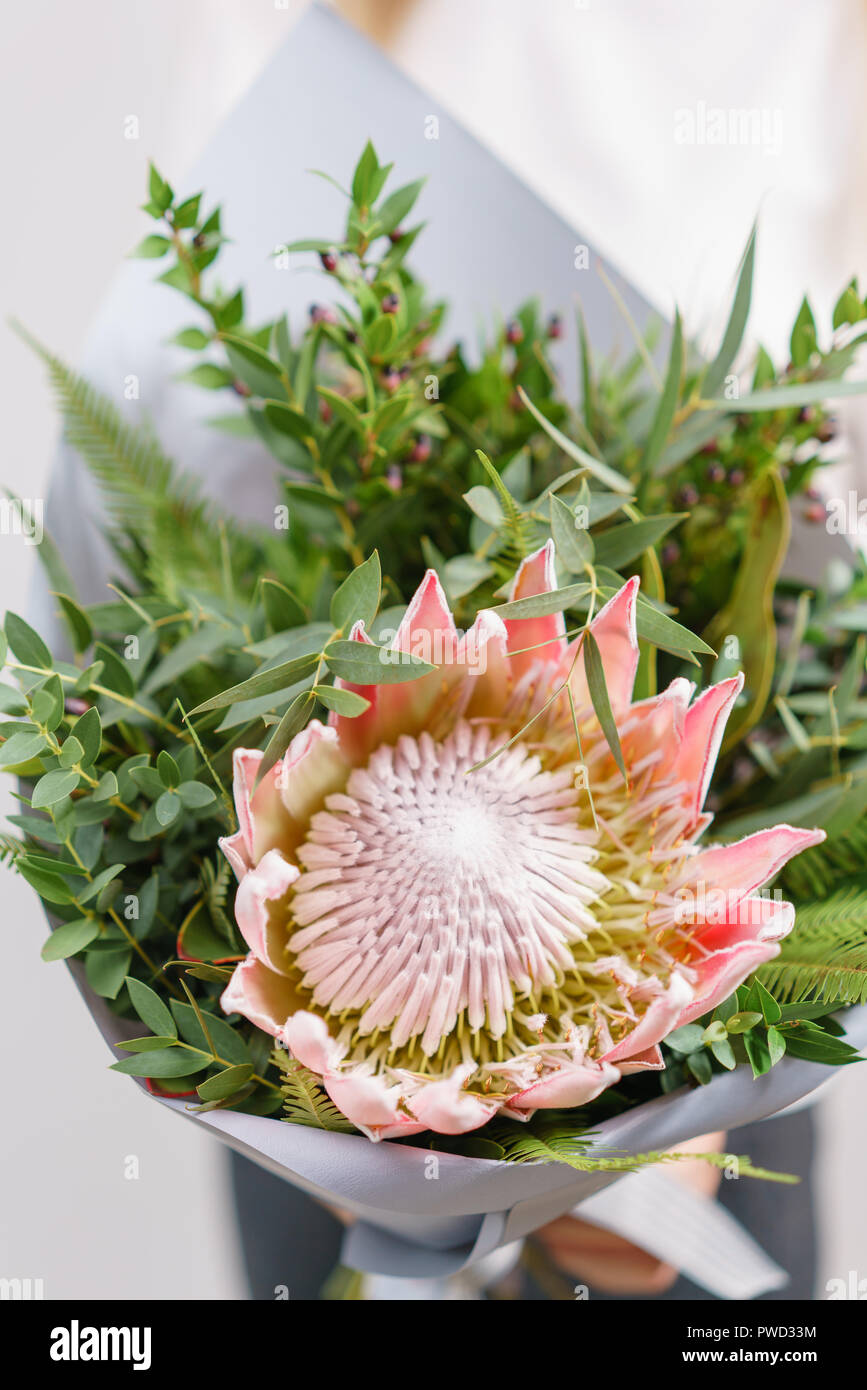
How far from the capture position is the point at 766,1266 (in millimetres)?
820

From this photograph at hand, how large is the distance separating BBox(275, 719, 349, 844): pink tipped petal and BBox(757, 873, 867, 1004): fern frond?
0.21m

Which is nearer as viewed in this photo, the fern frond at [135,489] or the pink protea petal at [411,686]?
the pink protea petal at [411,686]

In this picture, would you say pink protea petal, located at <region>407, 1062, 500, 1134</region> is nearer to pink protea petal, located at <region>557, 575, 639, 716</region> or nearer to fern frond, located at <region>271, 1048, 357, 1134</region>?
fern frond, located at <region>271, 1048, 357, 1134</region>

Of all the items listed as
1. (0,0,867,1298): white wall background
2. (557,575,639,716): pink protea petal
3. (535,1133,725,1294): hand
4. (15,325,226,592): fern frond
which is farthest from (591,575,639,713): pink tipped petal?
(0,0,867,1298): white wall background

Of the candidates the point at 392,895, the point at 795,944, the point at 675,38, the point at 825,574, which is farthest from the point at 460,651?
the point at 675,38

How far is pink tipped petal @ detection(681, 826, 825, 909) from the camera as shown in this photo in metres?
0.42

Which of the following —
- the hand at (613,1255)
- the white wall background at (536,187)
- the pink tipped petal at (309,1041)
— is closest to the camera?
the pink tipped petal at (309,1041)

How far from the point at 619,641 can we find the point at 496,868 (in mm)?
111

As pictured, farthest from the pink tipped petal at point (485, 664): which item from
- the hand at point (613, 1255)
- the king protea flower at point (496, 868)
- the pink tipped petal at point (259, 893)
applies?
the hand at point (613, 1255)

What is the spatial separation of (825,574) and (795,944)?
264 mm

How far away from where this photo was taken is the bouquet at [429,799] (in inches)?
16.7

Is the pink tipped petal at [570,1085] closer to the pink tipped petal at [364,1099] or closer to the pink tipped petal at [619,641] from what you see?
the pink tipped petal at [364,1099]

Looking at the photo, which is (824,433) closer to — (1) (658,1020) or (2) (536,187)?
(1) (658,1020)

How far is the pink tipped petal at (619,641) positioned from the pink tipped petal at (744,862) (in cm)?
8
